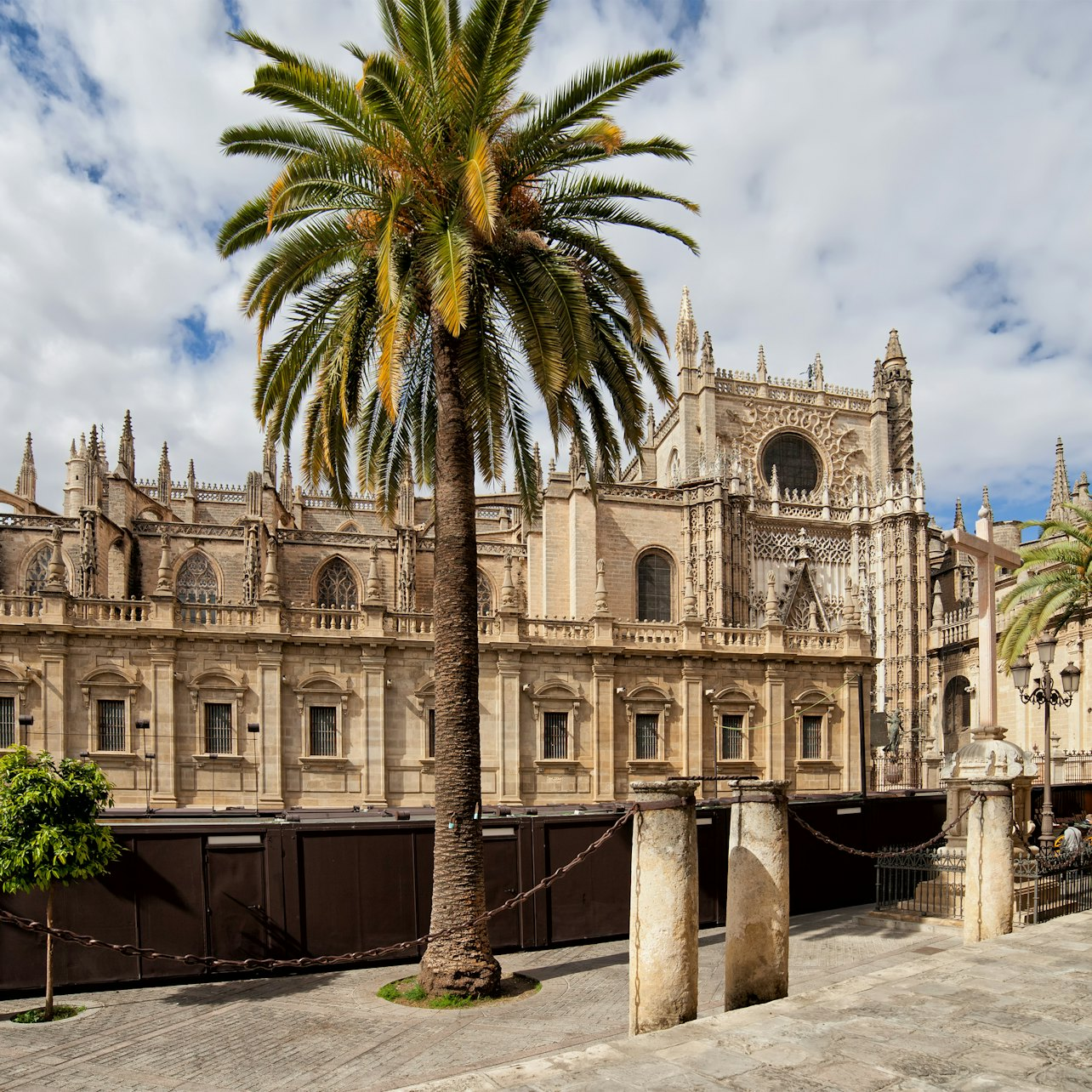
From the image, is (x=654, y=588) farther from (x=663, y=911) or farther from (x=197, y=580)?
(x=663, y=911)

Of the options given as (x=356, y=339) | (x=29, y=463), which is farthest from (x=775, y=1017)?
(x=29, y=463)

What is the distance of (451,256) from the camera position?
1018 cm

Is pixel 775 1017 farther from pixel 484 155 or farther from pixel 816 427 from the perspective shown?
pixel 816 427

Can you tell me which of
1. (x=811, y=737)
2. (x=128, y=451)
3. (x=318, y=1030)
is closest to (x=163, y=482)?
(x=128, y=451)

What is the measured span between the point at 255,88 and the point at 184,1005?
33.2 feet

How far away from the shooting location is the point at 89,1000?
416 inches

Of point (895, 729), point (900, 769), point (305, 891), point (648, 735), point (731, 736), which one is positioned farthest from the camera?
point (900, 769)

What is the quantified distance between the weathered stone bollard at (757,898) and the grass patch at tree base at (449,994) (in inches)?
136

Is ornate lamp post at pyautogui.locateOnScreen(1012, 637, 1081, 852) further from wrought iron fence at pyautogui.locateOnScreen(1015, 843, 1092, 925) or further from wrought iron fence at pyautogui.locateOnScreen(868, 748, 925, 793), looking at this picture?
wrought iron fence at pyautogui.locateOnScreen(868, 748, 925, 793)

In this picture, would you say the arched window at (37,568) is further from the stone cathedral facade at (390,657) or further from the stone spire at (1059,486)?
the stone spire at (1059,486)

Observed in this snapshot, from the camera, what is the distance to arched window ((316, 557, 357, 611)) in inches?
1547

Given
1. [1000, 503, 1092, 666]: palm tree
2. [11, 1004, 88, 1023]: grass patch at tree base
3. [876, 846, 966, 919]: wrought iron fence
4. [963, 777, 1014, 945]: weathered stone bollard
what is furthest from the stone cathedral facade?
[11, 1004, 88, 1023]: grass patch at tree base

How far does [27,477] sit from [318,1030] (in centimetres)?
4576

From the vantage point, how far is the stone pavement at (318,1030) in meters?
8.20
